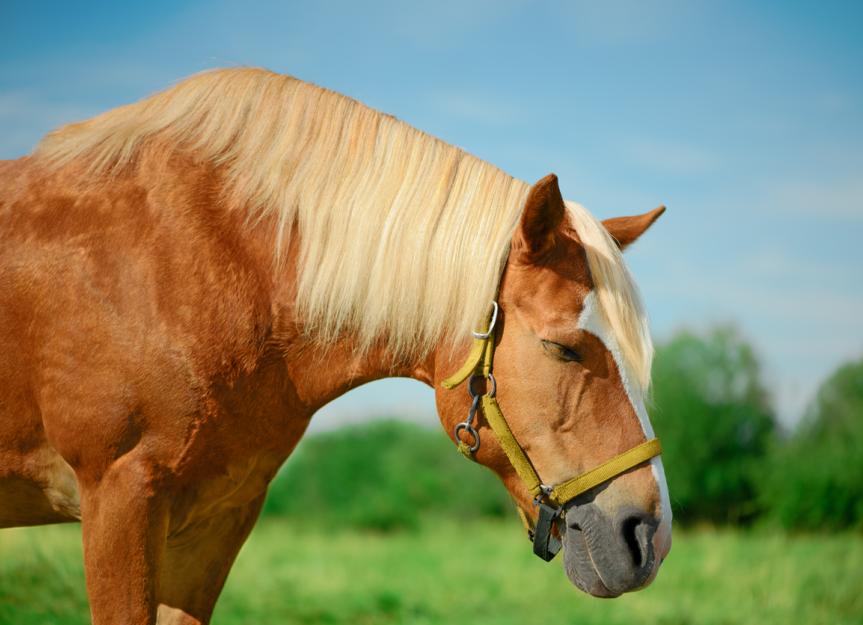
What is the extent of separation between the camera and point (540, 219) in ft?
8.32

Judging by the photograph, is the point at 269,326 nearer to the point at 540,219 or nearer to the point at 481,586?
the point at 540,219

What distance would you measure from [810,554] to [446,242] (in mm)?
8960

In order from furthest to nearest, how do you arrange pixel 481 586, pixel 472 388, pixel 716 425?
pixel 716 425
pixel 481 586
pixel 472 388

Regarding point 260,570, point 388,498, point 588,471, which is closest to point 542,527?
point 588,471

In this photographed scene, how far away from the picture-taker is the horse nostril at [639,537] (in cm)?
243

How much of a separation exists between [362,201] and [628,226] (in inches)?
44.1

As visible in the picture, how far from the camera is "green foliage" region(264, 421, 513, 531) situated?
17.6 meters

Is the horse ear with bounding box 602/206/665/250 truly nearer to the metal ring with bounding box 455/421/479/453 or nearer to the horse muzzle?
the metal ring with bounding box 455/421/479/453

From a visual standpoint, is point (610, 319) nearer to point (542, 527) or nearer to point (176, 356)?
point (542, 527)

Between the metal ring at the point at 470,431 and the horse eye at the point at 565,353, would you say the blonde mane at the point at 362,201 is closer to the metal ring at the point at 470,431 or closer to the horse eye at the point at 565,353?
the horse eye at the point at 565,353

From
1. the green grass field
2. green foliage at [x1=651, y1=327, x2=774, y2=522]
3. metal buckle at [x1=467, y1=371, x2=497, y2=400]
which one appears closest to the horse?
metal buckle at [x1=467, y1=371, x2=497, y2=400]

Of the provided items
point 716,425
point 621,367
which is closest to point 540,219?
point 621,367

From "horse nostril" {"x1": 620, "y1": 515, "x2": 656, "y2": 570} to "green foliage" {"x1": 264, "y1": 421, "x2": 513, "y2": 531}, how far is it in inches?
571

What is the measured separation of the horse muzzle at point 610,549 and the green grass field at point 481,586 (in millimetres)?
4289
